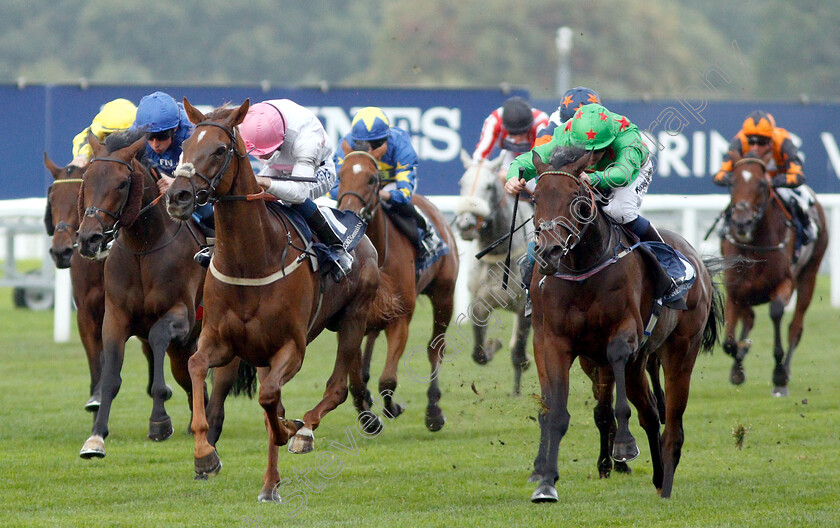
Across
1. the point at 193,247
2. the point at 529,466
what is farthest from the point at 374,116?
the point at 529,466

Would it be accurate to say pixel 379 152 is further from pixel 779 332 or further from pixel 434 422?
pixel 779 332

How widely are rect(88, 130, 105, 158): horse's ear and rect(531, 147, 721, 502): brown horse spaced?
2293 mm

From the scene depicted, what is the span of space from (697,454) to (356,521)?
2514 millimetres

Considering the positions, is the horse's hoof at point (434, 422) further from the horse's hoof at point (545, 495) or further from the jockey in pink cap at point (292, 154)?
the horse's hoof at point (545, 495)

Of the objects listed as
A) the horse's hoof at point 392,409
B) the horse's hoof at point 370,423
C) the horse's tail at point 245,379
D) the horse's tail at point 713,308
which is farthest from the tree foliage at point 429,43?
the horse's tail at point 245,379

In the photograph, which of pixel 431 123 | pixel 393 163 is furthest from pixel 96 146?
pixel 431 123

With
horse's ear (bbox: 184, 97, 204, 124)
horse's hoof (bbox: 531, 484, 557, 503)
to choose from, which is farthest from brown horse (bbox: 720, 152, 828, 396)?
horse's ear (bbox: 184, 97, 204, 124)

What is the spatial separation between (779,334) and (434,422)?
3.07m

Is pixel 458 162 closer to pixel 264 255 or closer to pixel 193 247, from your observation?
pixel 193 247

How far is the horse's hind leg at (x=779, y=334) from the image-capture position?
9031 mm

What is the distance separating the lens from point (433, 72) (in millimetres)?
38938

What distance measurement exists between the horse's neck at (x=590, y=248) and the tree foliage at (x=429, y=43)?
29067 mm

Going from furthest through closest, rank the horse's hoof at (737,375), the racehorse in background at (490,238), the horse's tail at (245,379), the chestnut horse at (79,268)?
the horse's hoof at (737,375) → the racehorse in background at (490,238) → the chestnut horse at (79,268) → the horse's tail at (245,379)

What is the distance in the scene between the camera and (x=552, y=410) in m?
5.34
